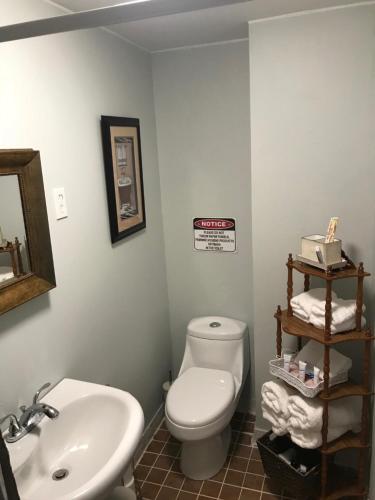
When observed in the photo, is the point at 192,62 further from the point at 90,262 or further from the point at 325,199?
the point at 90,262

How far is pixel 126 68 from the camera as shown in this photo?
204cm

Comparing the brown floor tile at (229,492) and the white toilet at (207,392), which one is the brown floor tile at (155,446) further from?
the brown floor tile at (229,492)

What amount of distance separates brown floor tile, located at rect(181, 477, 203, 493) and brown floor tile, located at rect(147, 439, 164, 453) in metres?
0.29

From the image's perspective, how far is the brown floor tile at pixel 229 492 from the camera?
2.02m

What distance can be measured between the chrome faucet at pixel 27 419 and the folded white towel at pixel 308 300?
1.07 m

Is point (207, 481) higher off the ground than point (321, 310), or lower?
lower

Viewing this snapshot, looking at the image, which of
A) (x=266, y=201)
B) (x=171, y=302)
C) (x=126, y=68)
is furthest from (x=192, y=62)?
(x=171, y=302)

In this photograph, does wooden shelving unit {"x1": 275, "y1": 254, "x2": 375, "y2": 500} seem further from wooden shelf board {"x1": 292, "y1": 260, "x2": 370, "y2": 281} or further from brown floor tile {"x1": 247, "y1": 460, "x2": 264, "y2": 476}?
brown floor tile {"x1": 247, "y1": 460, "x2": 264, "y2": 476}

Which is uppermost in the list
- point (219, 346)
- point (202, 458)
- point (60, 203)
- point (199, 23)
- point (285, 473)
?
point (199, 23)

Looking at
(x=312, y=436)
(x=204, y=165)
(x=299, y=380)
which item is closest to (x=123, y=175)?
(x=204, y=165)

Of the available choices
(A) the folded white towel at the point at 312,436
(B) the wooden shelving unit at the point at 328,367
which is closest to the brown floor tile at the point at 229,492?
(B) the wooden shelving unit at the point at 328,367

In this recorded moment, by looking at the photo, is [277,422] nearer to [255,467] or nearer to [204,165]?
[255,467]

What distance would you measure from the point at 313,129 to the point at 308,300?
0.78m

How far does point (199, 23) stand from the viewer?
1841mm
